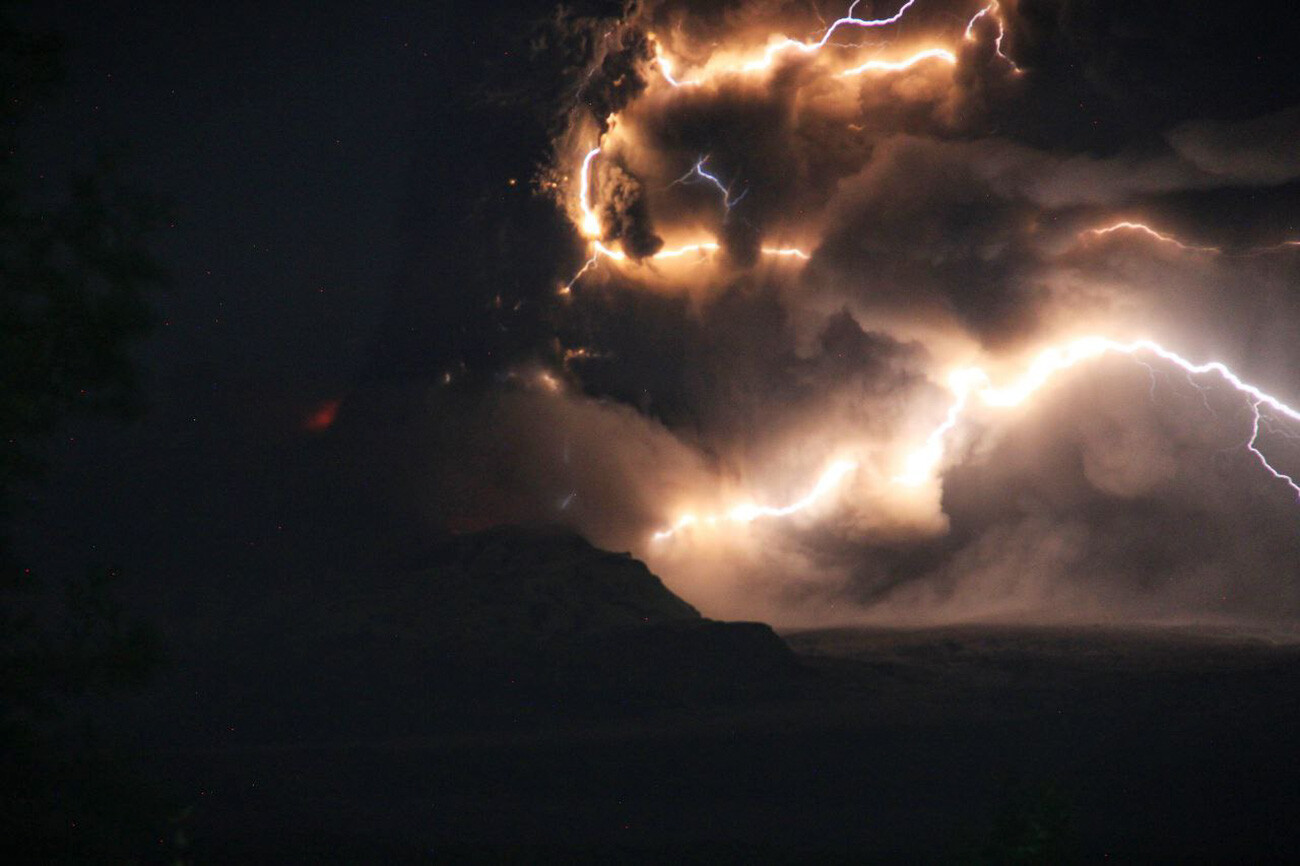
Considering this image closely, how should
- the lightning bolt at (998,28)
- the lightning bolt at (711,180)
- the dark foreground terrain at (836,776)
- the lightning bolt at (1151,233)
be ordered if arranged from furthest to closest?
1. the lightning bolt at (711,180)
2. the lightning bolt at (1151,233)
3. the lightning bolt at (998,28)
4. the dark foreground terrain at (836,776)

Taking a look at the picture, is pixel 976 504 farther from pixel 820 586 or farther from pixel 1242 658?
pixel 1242 658

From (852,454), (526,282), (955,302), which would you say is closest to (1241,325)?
(955,302)

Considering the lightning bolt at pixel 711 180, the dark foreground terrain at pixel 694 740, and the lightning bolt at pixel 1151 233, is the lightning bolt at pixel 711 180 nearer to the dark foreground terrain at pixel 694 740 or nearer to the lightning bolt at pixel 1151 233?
the lightning bolt at pixel 1151 233

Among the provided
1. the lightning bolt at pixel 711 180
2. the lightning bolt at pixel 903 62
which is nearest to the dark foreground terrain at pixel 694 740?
the lightning bolt at pixel 711 180

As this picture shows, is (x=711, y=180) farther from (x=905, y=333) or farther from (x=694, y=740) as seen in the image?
(x=694, y=740)

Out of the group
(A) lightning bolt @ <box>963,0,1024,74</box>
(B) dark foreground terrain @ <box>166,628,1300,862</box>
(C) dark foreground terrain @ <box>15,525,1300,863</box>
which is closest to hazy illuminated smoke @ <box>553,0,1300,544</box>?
(A) lightning bolt @ <box>963,0,1024,74</box>

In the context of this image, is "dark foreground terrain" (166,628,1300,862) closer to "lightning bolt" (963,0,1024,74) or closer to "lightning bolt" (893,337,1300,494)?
"lightning bolt" (893,337,1300,494)
